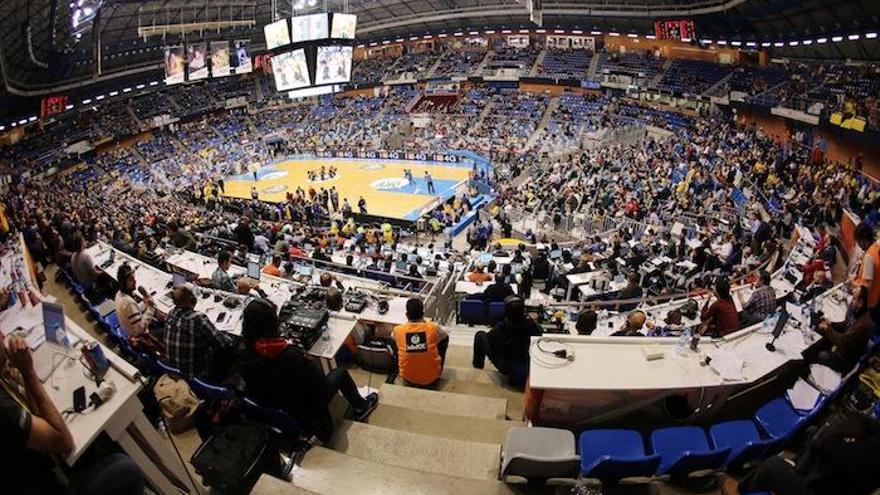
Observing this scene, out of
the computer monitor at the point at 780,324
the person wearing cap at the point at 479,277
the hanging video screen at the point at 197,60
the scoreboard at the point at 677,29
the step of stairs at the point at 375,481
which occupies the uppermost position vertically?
the scoreboard at the point at 677,29

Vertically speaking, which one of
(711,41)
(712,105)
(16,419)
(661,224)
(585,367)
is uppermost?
(711,41)

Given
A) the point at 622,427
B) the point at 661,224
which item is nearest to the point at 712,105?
the point at 661,224

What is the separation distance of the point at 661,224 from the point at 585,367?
14146 mm

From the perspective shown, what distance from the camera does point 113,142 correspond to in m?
46.9

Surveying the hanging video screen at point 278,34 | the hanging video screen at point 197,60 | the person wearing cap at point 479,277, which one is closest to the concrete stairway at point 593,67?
the hanging video screen at point 278,34

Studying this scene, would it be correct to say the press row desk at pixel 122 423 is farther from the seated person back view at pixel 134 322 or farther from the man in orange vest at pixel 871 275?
the man in orange vest at pixel 871 275

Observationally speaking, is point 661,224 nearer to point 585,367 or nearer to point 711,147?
point 711,147

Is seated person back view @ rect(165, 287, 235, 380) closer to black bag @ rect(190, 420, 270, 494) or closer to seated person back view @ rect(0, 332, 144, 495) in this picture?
black bag @ rect(190, 420, 270, 494)

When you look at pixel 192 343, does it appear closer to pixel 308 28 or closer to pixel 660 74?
pixel 308 28

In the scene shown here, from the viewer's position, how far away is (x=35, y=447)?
2605 millimetres

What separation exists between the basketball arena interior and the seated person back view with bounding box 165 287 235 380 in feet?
0.09

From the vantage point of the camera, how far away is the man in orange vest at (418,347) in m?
5.91

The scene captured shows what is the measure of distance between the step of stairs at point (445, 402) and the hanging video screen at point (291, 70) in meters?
20.4

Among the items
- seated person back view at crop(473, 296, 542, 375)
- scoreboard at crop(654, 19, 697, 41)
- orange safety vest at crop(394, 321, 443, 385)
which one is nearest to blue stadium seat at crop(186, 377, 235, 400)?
orange safety vest at crop(394, 321, 443, 385)
